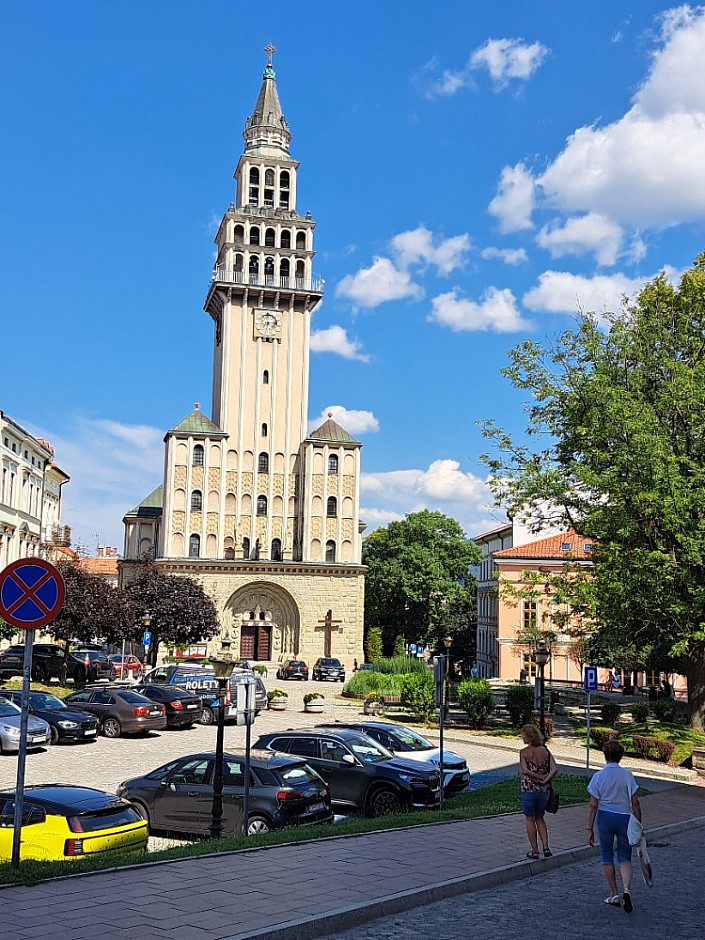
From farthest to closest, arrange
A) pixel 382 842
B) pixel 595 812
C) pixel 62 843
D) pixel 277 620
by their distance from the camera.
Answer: pixel 277 620
pixel 382 842
pixel 62 843
pixel 595 812

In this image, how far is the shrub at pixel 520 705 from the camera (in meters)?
29.5

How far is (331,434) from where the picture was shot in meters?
63.7

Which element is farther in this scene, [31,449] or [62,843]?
[31,449]

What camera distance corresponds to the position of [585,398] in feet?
93.0

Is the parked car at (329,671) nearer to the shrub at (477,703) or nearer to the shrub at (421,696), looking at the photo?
the shrub at (421,696)

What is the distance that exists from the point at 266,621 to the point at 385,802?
46.5m

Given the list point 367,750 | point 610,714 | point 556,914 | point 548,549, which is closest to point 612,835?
point 556,914

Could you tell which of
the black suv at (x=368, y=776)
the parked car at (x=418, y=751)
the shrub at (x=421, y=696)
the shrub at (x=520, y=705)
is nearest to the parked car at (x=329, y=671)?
the shrub at (x=421, y=696)

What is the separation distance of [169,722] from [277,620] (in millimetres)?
34295

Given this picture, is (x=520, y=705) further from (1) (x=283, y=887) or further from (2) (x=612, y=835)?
(1) (x=283, y=887)

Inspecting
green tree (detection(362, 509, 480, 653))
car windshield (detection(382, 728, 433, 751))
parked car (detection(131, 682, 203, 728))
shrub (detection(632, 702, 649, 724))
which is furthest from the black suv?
green tree (detection(362, 509, 480, 653))

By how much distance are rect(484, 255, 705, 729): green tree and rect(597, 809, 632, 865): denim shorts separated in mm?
16086

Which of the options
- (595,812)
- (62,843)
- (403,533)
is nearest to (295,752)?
(62,843)

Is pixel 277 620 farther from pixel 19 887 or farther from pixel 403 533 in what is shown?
pixel 19 887
